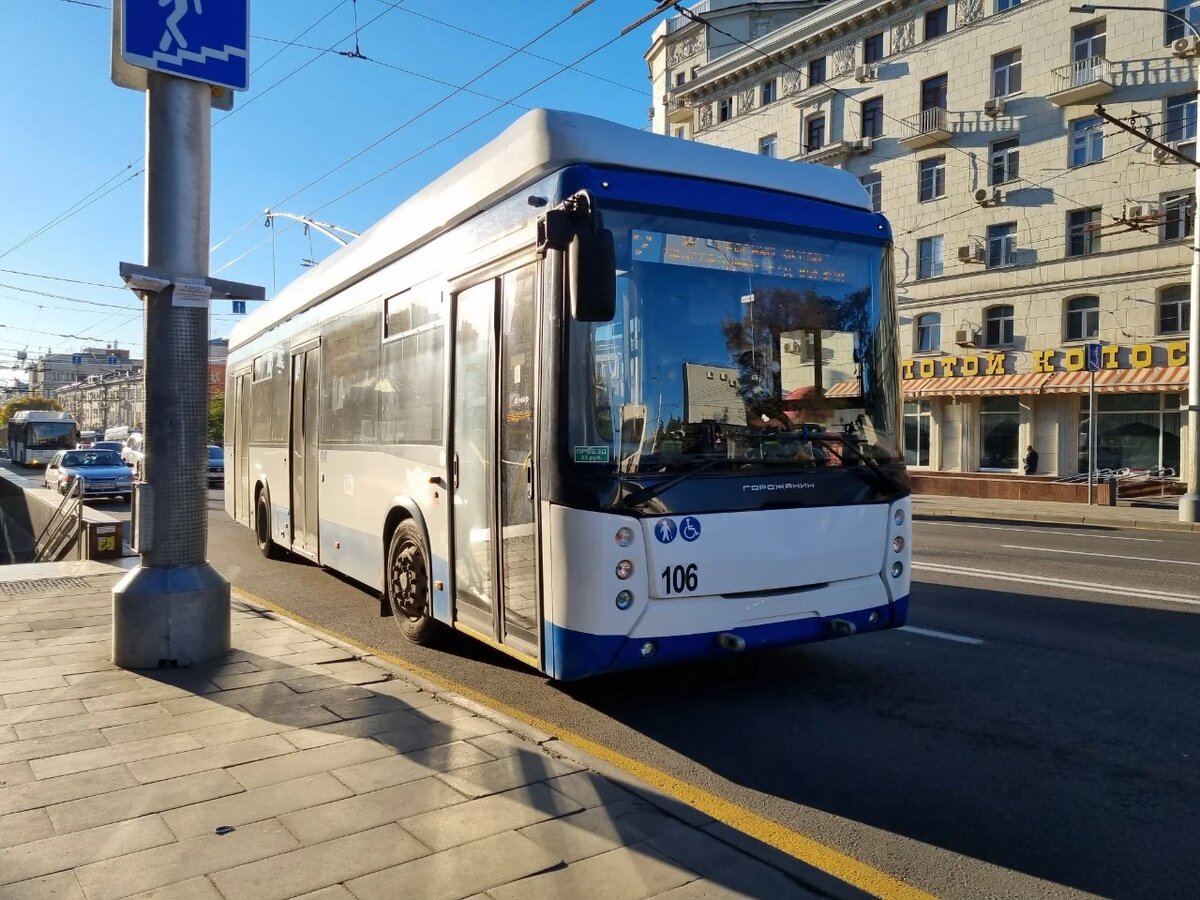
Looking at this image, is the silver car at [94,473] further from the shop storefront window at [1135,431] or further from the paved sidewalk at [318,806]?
the shop storefront window at [1135,431]

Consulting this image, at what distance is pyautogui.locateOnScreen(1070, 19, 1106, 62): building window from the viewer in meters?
30.4

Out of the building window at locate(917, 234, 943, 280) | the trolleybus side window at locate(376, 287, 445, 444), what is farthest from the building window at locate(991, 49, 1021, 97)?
the trolleybus side window at locate(376, 287, 445, 444)

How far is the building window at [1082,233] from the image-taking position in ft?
99.9

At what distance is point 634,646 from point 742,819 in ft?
3.87

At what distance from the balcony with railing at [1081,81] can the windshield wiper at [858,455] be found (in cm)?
3003

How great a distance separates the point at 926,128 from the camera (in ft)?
115

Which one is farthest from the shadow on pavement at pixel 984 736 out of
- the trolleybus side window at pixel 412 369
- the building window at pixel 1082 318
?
the building window at pixel 1082 318

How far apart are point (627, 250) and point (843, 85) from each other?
122 feet

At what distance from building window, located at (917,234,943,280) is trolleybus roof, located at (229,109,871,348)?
1238 inches

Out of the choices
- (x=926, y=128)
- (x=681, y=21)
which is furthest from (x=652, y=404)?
(x=681, y=21)

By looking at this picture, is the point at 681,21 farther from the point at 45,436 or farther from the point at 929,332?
the point at 45,436

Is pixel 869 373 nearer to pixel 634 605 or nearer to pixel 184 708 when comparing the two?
pixel 634 605

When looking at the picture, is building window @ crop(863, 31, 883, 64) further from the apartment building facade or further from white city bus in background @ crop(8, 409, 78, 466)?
white city bus in background @ crop(8, 409, 78, 466)

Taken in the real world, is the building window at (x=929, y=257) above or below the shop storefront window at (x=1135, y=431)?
above
